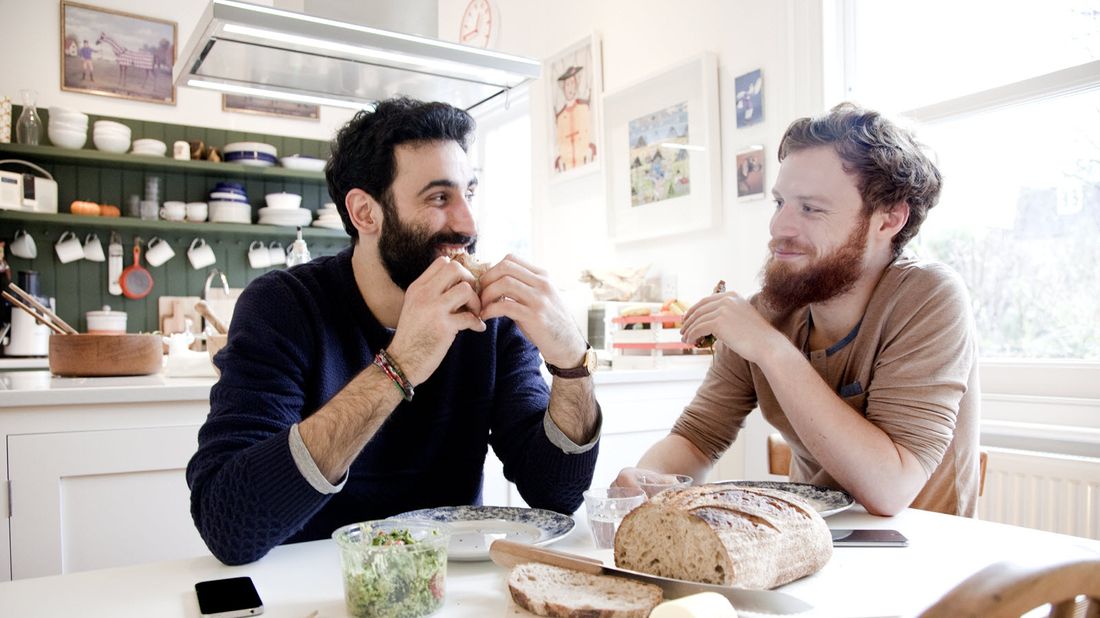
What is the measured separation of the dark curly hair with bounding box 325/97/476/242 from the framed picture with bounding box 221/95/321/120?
3.89 m

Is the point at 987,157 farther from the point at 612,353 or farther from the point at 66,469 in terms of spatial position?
the point at 66,469

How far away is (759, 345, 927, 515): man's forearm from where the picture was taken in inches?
47.6

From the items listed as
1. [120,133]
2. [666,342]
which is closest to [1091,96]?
[666,342]

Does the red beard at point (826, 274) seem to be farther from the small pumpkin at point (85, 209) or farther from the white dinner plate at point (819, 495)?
the small pumpkin at point (85, 209)

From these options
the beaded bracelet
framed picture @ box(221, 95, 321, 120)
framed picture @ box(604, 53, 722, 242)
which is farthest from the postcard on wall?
framed picture @ box(221, 95, 321, 120)

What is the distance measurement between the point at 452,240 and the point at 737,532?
854 millimetres

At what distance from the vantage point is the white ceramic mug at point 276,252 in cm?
520

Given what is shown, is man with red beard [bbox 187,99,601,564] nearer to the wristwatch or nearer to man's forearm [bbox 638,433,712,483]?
the wristwatch

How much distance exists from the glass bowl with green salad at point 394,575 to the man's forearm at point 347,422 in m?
0.28

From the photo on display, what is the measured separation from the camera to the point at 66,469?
6.04 ft

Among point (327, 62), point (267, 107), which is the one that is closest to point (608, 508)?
point (327, 62)

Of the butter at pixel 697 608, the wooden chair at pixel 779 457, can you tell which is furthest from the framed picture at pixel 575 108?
the butter at pixel 697 608

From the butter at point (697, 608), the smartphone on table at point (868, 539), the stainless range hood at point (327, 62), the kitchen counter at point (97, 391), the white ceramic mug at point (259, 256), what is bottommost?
the smartphone on table at point (868, 539)

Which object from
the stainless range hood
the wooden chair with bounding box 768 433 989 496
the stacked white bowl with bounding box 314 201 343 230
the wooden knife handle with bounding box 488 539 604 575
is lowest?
the wooden chair with bounding box 768 433 989 496
